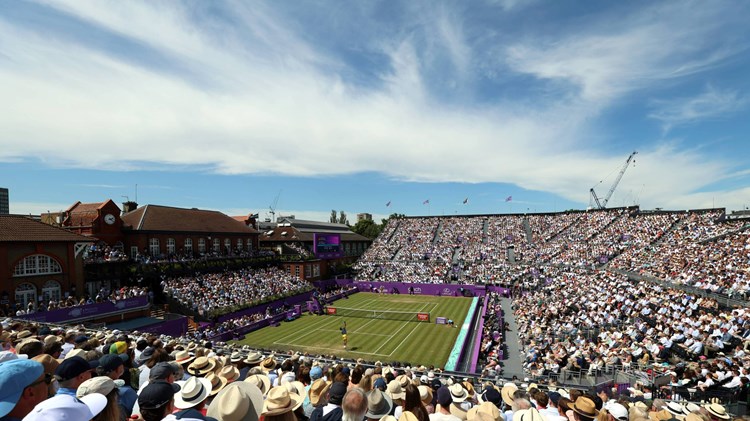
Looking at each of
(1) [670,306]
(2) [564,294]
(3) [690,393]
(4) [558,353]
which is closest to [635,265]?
(2) [564,294]

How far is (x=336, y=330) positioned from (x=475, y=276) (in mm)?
24365

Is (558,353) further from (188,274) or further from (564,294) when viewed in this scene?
(188,274)

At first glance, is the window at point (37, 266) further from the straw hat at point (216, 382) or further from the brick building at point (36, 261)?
the straw hat at point (216, 382)

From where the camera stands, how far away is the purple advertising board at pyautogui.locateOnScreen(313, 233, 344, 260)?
51.5m

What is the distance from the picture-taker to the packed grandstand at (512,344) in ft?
15.6

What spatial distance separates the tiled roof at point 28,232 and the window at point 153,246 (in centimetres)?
809

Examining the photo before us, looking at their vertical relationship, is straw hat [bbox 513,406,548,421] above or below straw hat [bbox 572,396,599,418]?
above

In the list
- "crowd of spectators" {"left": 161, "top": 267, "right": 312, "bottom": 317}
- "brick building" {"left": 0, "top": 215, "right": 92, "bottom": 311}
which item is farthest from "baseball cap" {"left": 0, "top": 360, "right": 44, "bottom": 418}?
"crowd of spectators" {"left": 161, "top": 267, "right": 312, "bottom": 317}

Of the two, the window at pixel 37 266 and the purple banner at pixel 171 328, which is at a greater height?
the window at pixel 37 266

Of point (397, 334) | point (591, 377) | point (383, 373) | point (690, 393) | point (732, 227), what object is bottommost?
point (397, 334)

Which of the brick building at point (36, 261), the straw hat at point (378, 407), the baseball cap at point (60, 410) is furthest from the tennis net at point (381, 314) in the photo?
the baseball cap at point (60, 410)

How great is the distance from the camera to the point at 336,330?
103ft

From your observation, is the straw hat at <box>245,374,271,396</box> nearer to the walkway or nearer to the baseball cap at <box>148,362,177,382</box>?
the baseball cap at <box>148,362,177,382</box>

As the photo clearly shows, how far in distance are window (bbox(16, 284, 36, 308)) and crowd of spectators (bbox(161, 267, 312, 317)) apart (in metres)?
8.14
